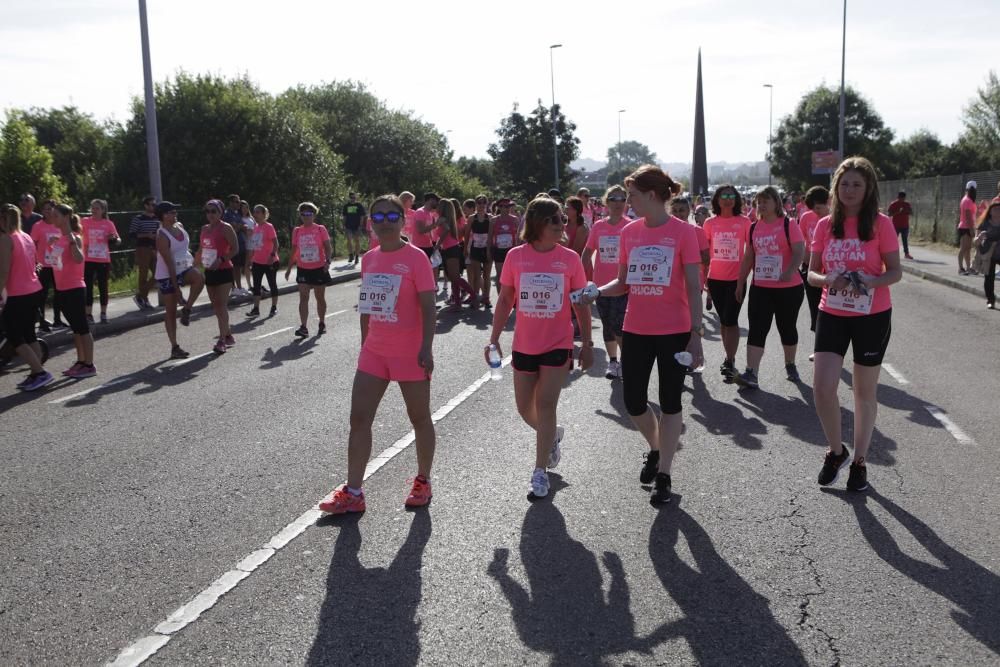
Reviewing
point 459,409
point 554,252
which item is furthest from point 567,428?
point 554,252

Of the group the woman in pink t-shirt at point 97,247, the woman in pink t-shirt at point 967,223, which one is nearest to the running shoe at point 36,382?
the woman in pink t-shirt at point 97,247

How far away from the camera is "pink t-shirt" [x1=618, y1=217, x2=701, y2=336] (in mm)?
5043

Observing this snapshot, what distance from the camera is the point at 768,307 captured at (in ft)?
27.5

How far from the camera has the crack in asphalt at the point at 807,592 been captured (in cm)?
349

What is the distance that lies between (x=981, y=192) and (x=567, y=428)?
25.0 m

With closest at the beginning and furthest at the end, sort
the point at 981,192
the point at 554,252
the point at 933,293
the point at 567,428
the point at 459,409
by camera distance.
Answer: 1. the point at 554,252
2. the point at 567,428
3. the point at 459,409
4. the point at 933,293
5. the point at 981,192

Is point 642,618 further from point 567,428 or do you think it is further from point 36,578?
point 567,428

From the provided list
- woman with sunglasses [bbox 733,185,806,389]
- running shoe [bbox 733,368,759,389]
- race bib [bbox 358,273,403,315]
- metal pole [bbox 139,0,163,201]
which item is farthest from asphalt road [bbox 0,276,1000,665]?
metal pole [bbox 139,0,163,201]

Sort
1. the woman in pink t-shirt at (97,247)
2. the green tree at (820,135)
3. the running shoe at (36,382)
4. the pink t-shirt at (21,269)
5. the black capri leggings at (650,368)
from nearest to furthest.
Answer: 1. the black capri leggings at (650,368)
2. the pink t-shirt at (21,269)
3. the running shoe at (36,382)
4. the woman in pink t-shirt at (97,247)
5. the green tree at (820,135)

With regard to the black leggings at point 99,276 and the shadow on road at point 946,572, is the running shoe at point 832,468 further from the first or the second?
the black leggings at point 99,276

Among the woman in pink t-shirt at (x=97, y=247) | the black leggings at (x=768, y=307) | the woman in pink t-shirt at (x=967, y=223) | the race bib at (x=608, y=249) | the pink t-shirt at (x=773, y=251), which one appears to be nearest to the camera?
the pink t-shirt at (x=773, y=251)

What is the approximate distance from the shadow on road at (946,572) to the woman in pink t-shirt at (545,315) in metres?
1.77

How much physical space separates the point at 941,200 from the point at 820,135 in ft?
149

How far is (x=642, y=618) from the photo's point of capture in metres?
3.75
